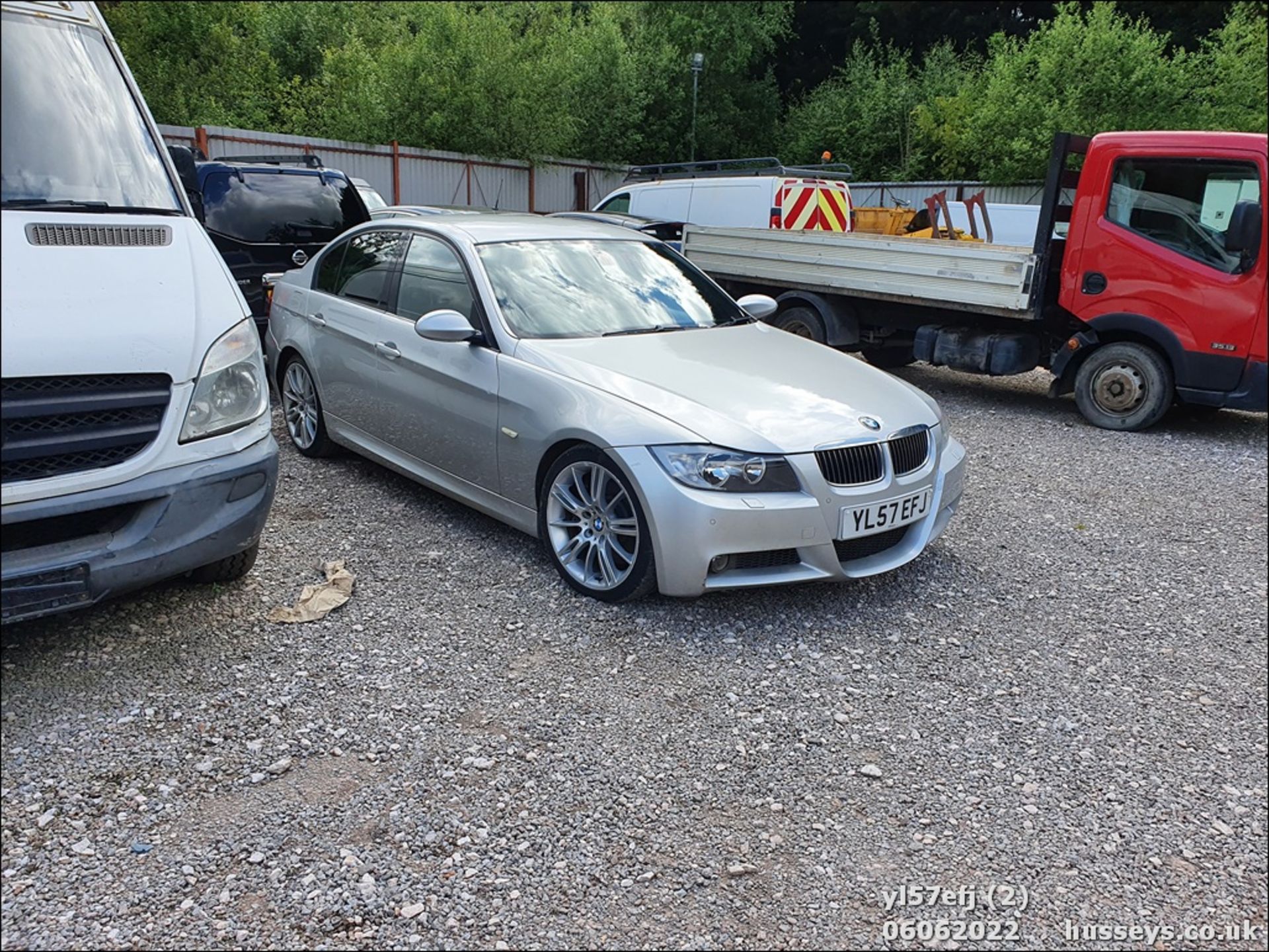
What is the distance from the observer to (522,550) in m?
4.62

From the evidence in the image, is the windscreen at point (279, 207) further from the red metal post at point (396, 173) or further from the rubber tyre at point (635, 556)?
the red metal post at point (396, 173)

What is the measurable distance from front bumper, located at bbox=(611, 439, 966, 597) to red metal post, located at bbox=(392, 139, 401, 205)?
1813cm

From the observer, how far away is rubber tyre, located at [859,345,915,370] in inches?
389

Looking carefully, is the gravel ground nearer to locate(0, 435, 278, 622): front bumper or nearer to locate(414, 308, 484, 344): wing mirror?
locate(0, 435, 278, 622): front bumper

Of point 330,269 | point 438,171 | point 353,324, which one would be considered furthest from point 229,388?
point 438,171

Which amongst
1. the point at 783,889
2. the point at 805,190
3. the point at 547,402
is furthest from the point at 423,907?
the point at 805,190

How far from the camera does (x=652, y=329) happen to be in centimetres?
468

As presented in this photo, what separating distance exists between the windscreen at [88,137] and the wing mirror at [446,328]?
43.8 inches

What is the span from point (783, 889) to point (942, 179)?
23247 mm

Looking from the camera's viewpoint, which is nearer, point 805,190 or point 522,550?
point 522,550

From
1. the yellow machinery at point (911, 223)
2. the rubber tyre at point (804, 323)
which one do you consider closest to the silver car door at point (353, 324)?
the rubber tyre at point (804, 323)

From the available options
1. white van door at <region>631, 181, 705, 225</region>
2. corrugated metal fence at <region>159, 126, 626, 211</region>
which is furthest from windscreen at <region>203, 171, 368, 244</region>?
corrugated metal fence at <region>159, 126, 626, 211</region>

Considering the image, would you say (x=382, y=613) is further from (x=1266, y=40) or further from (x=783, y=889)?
(x=1266, y=40)

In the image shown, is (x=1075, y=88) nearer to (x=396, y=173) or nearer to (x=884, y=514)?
(x=396, y=173)
